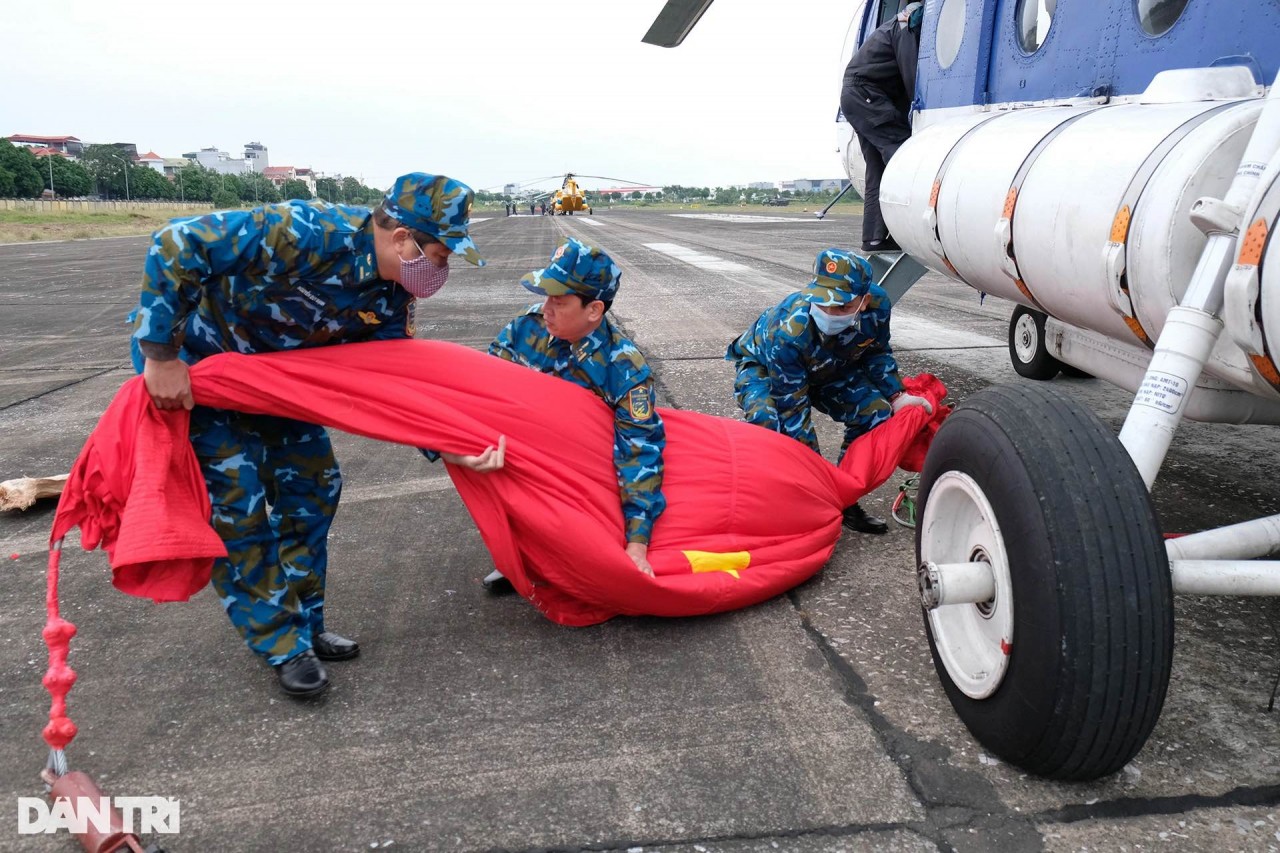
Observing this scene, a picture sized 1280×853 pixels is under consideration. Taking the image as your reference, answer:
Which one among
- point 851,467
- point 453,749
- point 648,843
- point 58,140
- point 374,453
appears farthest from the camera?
point 58,140

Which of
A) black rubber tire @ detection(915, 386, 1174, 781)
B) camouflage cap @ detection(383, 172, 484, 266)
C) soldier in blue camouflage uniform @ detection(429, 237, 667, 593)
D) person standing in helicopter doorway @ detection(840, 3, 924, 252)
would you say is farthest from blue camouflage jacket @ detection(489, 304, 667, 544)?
person standing in helicopter doorway @ detection(840, 3, 924, 252)

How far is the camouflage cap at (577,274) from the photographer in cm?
293

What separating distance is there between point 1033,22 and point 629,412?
3.00 meters

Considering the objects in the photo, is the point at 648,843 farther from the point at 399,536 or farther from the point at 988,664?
the point at 399,536

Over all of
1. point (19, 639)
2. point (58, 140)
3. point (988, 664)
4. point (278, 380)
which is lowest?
point (19, 639)

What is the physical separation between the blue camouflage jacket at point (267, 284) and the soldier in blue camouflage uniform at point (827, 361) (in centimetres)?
160

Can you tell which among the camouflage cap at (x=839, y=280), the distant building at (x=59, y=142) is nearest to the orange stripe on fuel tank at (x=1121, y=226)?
the camouflage cap at (x=839, y=280)

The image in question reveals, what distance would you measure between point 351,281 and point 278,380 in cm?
35

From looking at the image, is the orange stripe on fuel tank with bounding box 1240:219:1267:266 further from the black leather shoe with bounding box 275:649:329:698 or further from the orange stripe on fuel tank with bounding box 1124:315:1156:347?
the black leather shoe with bounding box 275:649:329:698

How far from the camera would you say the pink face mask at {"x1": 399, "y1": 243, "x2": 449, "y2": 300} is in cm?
259

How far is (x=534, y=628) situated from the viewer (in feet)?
10.4

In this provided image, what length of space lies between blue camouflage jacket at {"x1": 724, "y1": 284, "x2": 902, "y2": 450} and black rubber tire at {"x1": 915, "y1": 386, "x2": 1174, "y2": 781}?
1612 millimetres

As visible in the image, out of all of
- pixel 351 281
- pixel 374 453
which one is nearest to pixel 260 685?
pixel 351 281

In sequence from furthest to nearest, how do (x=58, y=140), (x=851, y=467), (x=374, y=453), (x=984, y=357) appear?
1. (x=58, y=140)
2. (x=984, y=357)
3. (x=374, y=453)
4. (x=851, y=467)
